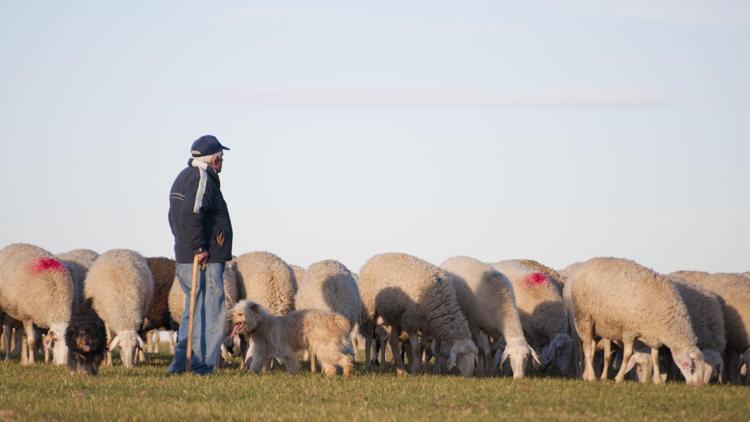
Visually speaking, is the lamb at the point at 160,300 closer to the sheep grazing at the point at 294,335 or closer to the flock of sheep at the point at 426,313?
the flock of sheep at the point at 426,313

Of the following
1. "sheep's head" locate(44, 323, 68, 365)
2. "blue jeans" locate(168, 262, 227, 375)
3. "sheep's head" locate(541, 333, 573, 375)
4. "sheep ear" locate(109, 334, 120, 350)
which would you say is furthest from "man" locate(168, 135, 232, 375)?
"sheep's head" locate(541, 333, 573, 375)

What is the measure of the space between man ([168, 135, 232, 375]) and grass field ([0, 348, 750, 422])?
1.51 ft

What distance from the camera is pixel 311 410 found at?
10609mm

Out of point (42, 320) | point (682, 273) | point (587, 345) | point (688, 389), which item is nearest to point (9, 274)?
point (42, 320)

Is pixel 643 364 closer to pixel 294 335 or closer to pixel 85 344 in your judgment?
pixel 294 335

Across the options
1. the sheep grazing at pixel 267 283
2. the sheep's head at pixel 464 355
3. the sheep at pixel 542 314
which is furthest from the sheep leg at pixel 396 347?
the sheep at pixel 542 314

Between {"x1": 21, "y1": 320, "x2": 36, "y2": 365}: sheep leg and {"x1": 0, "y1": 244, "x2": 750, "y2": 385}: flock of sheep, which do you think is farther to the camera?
{"x1": 21, "y1": 320, "x2": 36, "y2": 365}: sheep leg

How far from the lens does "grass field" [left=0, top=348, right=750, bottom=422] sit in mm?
10414

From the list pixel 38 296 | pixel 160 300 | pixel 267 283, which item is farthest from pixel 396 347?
pixel 38 296

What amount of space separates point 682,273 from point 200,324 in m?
13.6

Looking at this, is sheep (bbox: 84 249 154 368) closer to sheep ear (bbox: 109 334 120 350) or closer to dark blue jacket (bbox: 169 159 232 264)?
sheep ear (bbox: 109 334 120 350)

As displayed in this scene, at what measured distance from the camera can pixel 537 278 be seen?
20.6 meters

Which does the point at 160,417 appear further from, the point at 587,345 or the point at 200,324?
the point at 587,345

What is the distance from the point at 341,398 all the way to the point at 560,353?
8.83 metres
